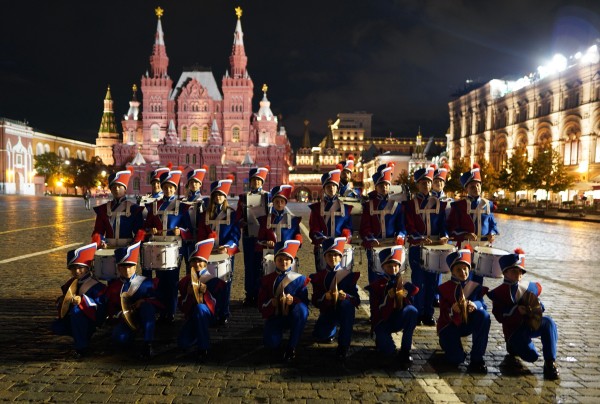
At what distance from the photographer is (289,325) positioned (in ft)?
17.6

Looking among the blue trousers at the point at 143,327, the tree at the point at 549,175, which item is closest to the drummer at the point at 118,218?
the blue trousers at the point at 143,327

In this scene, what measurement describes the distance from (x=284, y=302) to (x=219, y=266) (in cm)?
101

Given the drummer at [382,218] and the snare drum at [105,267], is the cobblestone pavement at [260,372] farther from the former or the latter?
the drummer at [382,218]

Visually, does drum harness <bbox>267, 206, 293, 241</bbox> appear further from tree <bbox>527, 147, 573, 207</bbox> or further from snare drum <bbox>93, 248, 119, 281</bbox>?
tree <bbox>527, 147, 573, 207</bbox>

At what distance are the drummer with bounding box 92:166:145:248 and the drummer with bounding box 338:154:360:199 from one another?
3.49m

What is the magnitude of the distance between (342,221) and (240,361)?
2.62 metres

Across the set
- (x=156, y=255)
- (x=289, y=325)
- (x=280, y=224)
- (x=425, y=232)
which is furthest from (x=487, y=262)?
(x=156, y=255)

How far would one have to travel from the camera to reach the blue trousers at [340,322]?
5.28 m

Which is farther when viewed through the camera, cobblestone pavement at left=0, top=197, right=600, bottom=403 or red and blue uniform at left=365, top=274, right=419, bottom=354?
red and blue uniform at left=365, top=274, right=419, bottom=354

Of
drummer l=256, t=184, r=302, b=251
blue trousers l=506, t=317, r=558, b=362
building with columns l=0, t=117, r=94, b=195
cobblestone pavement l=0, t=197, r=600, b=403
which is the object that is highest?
building with columns l=0, t=117, r=94, b=195

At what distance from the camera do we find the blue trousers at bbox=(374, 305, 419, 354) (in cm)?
509

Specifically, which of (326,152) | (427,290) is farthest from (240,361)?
(326,152)

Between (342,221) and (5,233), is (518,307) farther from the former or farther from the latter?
(5,233)

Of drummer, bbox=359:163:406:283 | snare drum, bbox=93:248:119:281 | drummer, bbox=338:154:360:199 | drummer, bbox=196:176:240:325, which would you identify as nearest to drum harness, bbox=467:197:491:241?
drummer, bbox=359:163:406:283
